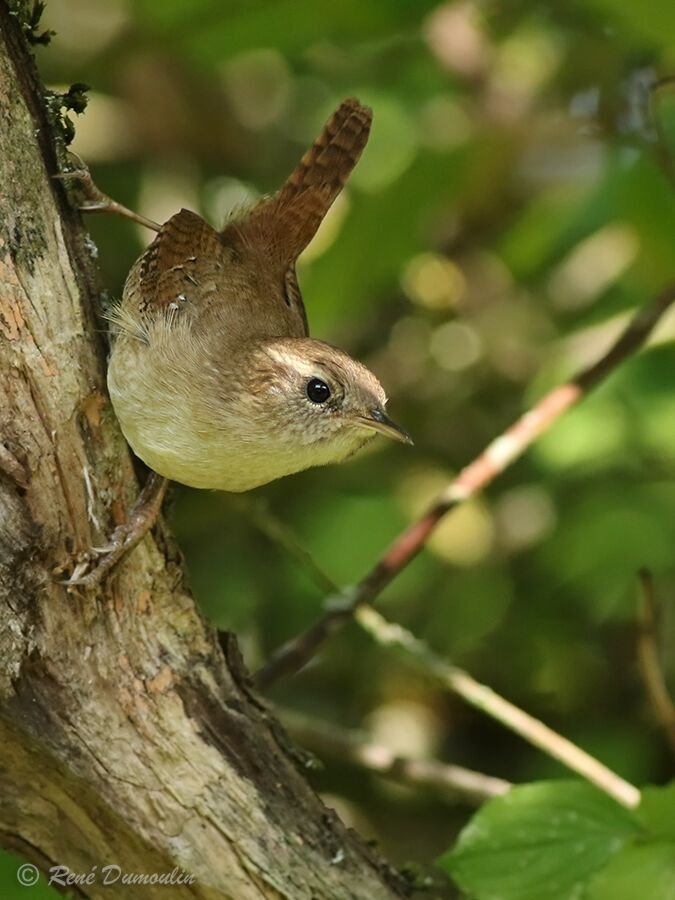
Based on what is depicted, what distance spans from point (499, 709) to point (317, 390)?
3.27ft

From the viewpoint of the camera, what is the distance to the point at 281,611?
194 inches

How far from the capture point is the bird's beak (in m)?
3.00

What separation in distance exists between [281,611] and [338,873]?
2.28m

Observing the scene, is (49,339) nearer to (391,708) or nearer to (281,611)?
(281,611)

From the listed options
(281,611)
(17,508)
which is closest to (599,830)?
(17,508)

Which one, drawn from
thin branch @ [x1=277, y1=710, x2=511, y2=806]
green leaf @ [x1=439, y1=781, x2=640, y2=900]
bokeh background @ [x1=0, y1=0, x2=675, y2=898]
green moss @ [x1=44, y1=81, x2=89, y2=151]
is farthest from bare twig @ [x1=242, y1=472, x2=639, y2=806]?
green moss @ [x1=44, y1=81, x2=89, y2=151]

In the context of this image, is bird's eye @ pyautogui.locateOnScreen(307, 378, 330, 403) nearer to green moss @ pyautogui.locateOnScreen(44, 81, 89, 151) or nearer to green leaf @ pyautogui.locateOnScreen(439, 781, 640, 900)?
green moss @ pyautogui.locateOnScreen(44, 81, 89, 151)

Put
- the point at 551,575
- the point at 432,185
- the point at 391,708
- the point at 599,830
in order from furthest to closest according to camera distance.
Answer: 1. the point at 391,708
2. the point at 551,575
3. the point at 432,185
4. the point at 599,830

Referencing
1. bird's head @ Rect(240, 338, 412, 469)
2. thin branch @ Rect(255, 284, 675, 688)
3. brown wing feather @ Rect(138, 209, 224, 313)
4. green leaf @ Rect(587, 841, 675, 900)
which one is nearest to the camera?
green leaf @ Rect(587, 841, 675, 900)

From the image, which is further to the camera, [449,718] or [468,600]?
[449,718]

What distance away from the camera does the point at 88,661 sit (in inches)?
97.6

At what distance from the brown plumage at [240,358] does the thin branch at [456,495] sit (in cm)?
38

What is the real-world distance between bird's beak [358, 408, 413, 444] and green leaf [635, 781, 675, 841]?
3.24 ft

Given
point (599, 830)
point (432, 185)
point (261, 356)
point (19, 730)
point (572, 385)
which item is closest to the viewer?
point (19, 730)
